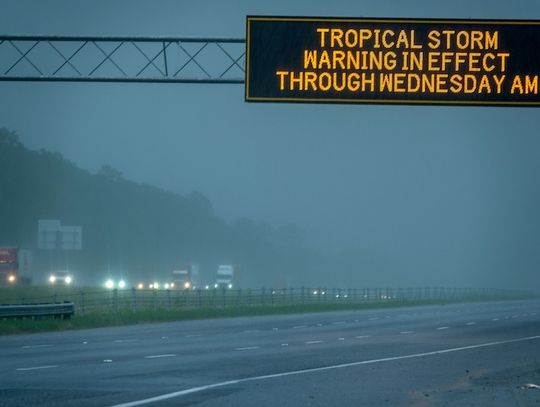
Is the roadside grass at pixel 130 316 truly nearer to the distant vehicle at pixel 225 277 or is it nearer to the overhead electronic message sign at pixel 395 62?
the overhead electronic message sign at pixel 395 62

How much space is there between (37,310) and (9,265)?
50.4 metres

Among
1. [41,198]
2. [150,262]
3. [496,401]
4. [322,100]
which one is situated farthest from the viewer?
[150,262]

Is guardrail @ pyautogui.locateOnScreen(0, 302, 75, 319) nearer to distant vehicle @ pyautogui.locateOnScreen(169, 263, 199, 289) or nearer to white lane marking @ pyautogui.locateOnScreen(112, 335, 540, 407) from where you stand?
white lane marking @ pyautogui.locateOnScreen(112, 335, 540, 407)

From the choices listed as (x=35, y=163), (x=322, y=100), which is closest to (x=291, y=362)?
(x=322, y=100)

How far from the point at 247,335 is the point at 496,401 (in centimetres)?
1791

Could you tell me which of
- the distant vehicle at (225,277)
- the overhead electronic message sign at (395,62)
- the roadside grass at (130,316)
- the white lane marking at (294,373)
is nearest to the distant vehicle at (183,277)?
the distant vehicle at (225,277)

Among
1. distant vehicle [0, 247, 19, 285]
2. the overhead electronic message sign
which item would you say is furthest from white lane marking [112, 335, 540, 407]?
distant vehicle [0, 247, 19, 285]

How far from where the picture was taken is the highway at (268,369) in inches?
591

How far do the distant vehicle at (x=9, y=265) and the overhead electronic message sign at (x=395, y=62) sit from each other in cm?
6787

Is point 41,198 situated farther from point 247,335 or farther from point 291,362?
point 291,362

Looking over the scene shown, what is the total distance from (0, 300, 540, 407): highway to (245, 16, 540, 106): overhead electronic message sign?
17.6 ft

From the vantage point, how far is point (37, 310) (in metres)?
37.3

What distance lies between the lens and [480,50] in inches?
808

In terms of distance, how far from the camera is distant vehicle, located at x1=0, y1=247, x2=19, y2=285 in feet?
279
